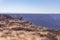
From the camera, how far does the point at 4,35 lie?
5723mm

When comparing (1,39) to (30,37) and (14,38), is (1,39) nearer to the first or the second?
(14,38)

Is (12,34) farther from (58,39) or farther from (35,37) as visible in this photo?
(58,39)

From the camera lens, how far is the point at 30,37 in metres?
5.57

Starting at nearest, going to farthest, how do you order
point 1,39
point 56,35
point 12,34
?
point 1,39
point 12,34
point 56,35

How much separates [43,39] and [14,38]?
1104 millimetres

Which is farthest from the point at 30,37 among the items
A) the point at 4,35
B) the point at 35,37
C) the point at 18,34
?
the point at 4,35

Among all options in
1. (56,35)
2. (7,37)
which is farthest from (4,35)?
(56,35)

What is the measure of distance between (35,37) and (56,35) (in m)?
1.21

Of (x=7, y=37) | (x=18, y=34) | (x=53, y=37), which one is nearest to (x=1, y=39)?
(x=7, y=37)

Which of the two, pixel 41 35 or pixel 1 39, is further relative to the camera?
pixel 41 35

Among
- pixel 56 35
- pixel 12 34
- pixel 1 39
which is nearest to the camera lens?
pixel 1 39

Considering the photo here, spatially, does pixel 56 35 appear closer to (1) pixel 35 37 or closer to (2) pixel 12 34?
(1) pixel 35 37

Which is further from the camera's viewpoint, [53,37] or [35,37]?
[53,37]

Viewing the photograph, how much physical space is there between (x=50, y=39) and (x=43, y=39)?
0.40m
